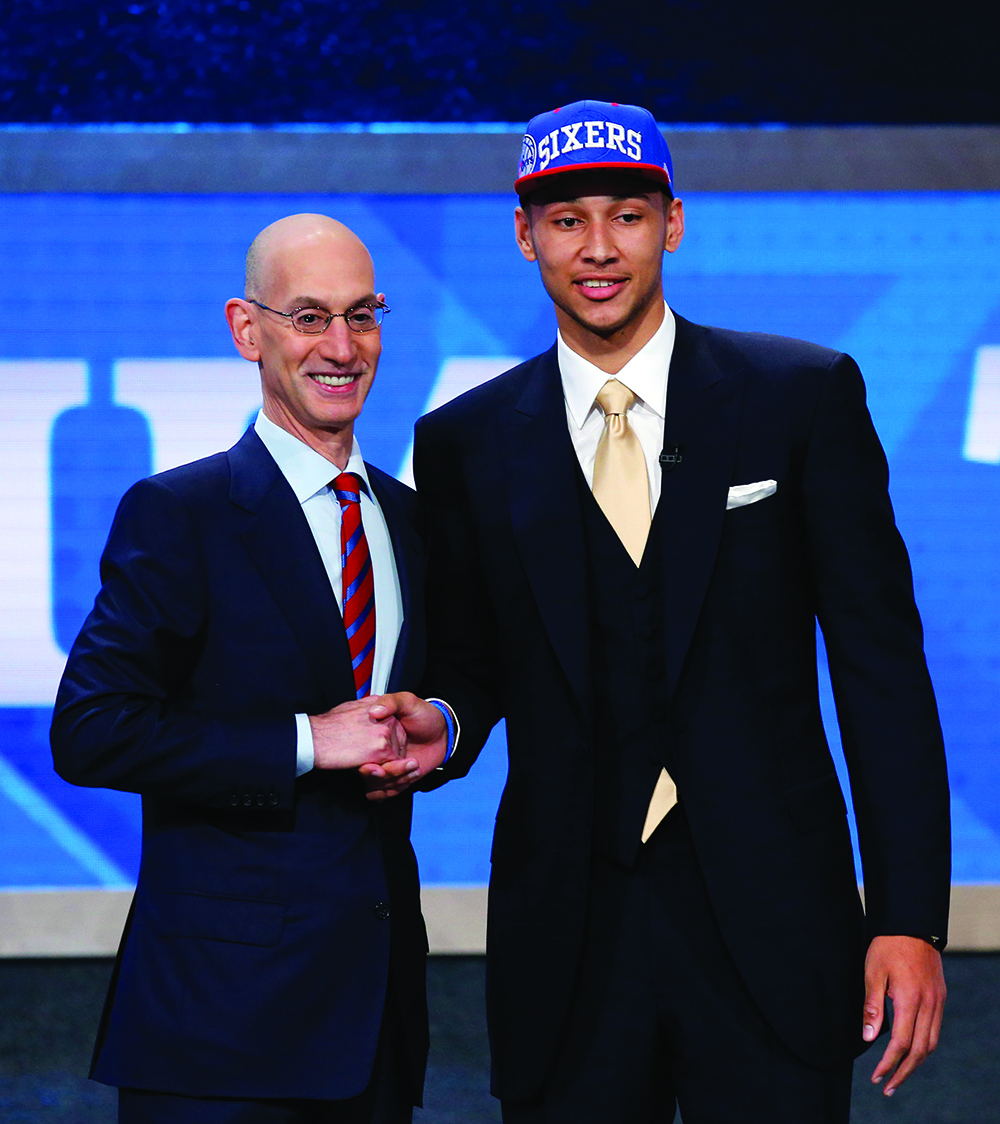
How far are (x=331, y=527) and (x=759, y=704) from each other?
0.58 m

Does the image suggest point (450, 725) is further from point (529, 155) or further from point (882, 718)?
point (529, 155)

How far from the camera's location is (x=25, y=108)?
3.00 metres

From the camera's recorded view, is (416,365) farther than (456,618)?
Yes

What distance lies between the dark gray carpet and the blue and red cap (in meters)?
1.99

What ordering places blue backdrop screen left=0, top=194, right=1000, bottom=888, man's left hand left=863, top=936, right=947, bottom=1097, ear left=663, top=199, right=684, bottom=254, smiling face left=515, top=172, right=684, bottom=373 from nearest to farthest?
man's left hand left=863, top=936, right=947, bottom=1097
smiling face left=515, top=172, right=684, bottom=373
ear left=663, top=199, right=684, bottom=254
blue backdrop screen left=0, top=194, right=1000, bottom=888

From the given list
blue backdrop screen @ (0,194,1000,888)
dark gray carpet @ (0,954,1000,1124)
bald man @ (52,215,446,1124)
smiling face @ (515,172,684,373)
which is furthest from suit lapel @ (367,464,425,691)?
dark gray carpet @ (0,954,1000,1124)

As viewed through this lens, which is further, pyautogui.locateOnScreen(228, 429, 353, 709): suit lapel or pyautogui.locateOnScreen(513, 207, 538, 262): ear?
pyautogui.locateOnScreen(513, 207, 538, 262): ear

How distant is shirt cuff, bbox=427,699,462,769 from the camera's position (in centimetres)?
170

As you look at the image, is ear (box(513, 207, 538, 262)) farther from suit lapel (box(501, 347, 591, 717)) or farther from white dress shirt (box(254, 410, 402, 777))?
white dress shirt (box(254, 410, 402, 777))

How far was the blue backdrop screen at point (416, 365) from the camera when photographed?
2.94 metres

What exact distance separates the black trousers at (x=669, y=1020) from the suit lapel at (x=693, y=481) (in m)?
0.24

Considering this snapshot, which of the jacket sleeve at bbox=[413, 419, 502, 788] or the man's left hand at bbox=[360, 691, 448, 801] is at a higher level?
the jacket sleeve at bbox=[413, 419, 502, 788]

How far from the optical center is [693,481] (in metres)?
1.57

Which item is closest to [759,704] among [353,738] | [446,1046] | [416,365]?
[353,738]
